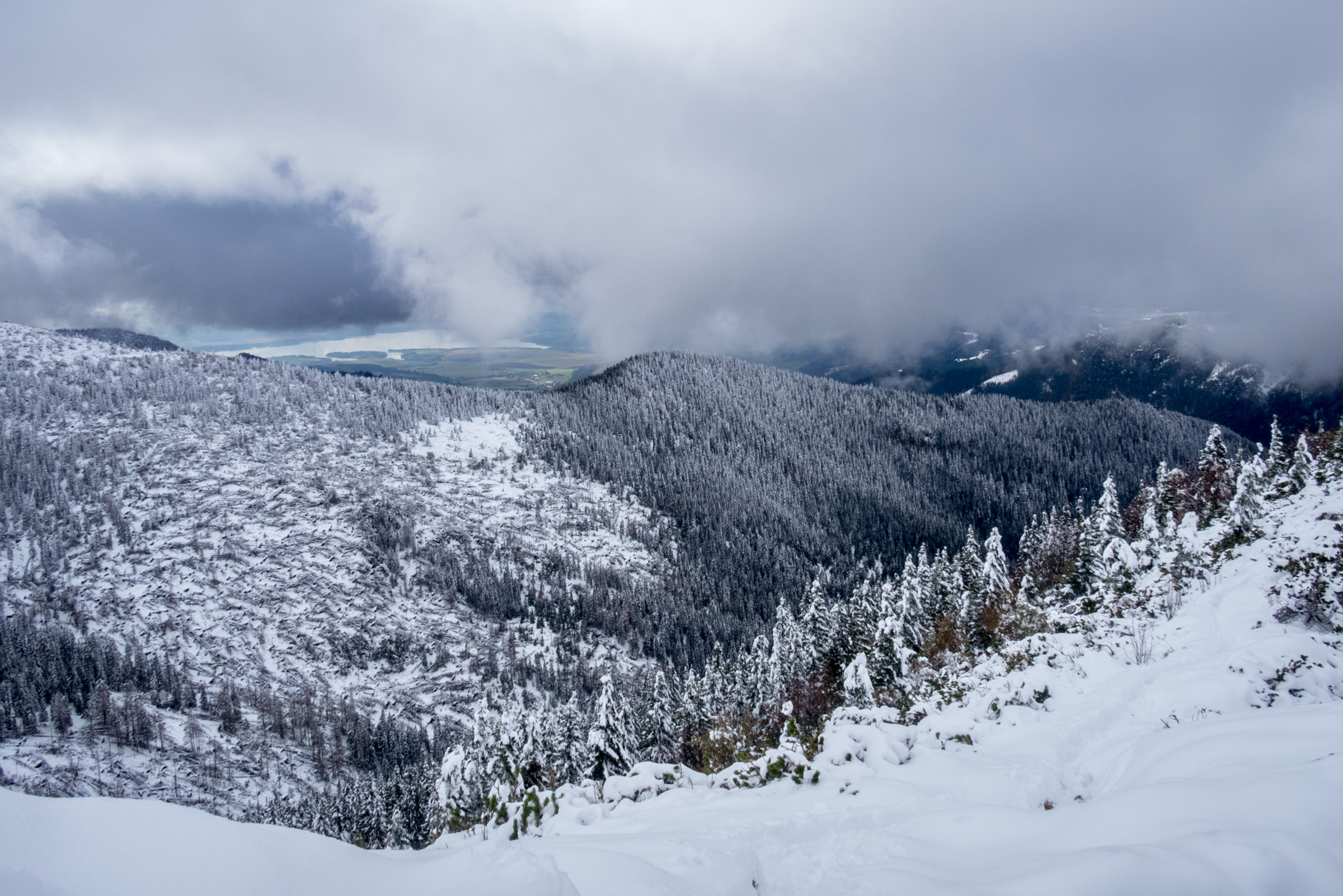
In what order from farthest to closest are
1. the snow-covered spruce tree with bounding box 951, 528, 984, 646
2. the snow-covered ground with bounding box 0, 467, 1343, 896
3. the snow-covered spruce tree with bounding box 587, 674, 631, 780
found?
the snow-covered spruce tree with bounding box 587, 674, 631, 780 → the snow-covered spruce tree with bounding box 951, 528, 984, 646 → the snow-covered ground with bounding box 0, 467, 1343, 896

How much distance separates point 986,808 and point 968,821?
317 mm

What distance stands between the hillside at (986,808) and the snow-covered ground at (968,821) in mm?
23

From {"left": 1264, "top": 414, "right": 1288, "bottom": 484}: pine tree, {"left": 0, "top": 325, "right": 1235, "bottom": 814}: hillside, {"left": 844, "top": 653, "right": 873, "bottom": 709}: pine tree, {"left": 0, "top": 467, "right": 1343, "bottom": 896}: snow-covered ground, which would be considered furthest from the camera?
{"left": 0, "top": 325, "right": 1235, "bottom": 814}: hillside

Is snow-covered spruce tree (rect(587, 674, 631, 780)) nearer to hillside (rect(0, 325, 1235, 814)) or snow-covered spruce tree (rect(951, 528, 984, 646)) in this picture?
snow-covered spruce tree (rect(951, 528, 984, 646))

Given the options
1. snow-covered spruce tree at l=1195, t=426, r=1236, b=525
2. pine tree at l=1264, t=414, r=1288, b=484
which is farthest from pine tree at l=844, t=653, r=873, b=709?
pine tree at l=1264, t=414, r=1288, b=484

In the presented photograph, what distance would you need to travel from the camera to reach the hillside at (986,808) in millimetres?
3479

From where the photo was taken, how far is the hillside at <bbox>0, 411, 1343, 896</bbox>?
3479 mm

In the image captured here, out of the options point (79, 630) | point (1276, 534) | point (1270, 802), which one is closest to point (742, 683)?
point (1276, 534)

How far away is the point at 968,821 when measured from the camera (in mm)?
5539

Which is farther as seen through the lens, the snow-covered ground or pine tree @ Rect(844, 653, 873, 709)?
pine tree @ Rect(844, 653, 873, 709)

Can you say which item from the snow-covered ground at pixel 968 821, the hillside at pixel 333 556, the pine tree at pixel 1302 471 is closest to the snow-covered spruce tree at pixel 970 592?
the pine tree at pixel 1302 471

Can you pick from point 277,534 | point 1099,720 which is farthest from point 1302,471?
point 277,534

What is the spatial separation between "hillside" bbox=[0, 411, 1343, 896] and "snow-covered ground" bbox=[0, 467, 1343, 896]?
23 millimetres

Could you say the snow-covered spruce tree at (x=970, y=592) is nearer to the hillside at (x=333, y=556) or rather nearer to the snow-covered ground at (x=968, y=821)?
the snow-covered ground at (x=968, y=821)
